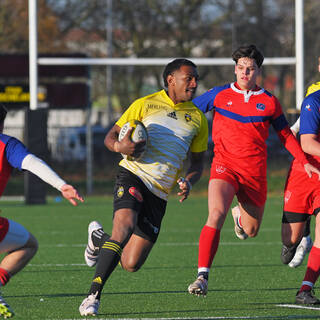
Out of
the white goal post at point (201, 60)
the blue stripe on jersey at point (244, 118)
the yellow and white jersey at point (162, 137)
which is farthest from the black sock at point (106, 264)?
the white goal post at point (201, 60)

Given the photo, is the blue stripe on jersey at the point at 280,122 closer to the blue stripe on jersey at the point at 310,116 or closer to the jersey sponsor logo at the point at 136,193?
the blue stripe on jersey at the point at 310,116

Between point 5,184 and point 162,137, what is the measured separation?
160cm

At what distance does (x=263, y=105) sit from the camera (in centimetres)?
801

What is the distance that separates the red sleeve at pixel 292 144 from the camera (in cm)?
752

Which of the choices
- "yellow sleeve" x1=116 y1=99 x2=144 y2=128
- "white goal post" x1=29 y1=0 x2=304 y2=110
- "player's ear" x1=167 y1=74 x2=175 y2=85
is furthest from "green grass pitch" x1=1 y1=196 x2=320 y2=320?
"white goal post" x1=29 y1=0 x2=304 y2=110

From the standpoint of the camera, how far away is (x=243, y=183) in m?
8.08

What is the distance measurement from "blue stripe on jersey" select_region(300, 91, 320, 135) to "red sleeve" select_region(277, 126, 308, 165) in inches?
12.0

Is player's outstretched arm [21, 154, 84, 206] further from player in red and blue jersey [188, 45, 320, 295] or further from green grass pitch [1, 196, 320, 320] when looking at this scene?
player in red and blue jersey [188, 45, 320, 295]

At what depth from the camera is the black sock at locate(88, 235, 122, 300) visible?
659 centimetres

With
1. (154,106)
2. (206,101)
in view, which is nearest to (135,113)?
(154,106)

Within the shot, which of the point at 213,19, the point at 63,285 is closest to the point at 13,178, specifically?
the point at 213,19

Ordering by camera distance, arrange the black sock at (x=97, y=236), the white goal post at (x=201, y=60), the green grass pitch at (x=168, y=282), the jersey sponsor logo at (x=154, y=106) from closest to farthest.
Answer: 1. the green grass pitch at (x=168, y=282)
2. the jersey sponsor logo at (x=154, y=106)
3. the black sock at (x=97, y=236)
4. the white goal post at (x=201, y=60)

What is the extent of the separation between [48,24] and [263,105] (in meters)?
25.5

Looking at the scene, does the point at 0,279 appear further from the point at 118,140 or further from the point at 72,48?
the point at 72,48
